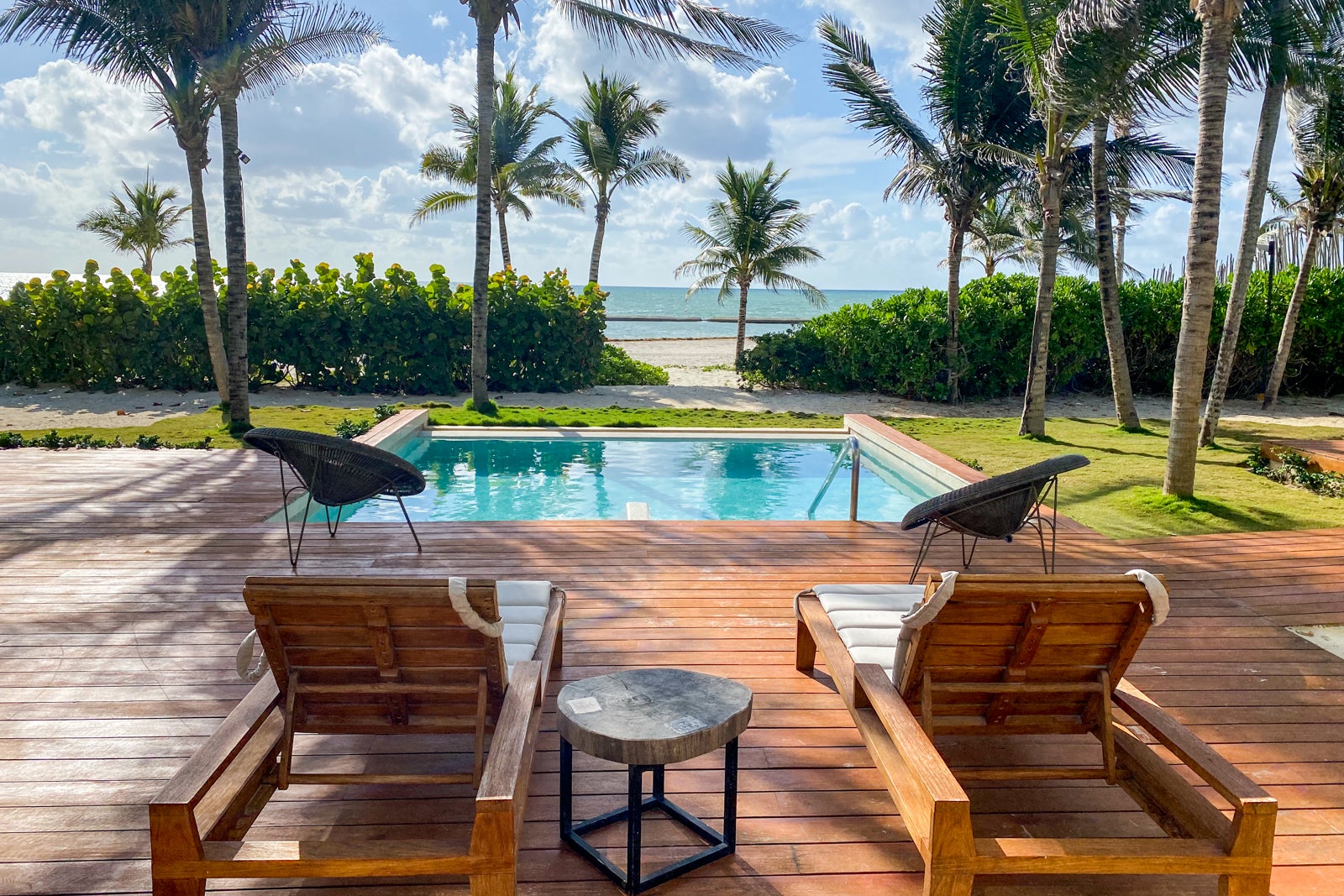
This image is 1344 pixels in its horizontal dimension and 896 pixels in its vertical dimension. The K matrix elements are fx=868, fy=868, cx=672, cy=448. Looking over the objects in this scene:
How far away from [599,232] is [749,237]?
4.68 m

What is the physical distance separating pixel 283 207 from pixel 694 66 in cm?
1442

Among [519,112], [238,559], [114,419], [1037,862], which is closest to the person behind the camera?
[1037,862]

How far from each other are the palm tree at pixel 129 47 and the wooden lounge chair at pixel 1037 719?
960cm

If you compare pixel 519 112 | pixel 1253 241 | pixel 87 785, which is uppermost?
pixel 519 112

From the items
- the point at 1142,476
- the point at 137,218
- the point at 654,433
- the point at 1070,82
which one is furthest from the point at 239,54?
the point at 137,218

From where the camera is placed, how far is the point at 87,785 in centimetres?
257

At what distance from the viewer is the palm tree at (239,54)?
8.74 metres

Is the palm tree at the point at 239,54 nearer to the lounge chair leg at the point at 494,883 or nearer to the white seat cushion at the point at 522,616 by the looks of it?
the white seat cushion at the point at 522,616

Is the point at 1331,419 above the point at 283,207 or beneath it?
beneath

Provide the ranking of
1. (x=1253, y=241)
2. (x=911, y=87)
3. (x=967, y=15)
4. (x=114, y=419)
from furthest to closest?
1. (x=911, y=87)
2. (x=967, y=15)
3. (x=114, y=419)
4. (x=1253, y=241)

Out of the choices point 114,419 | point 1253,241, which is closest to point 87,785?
point 114,419

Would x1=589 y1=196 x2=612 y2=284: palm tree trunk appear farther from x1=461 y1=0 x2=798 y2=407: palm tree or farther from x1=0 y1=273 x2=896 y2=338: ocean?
x1=0 y1=273 x2=896 y2=338: ocean

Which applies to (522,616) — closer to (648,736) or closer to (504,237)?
(648,736)

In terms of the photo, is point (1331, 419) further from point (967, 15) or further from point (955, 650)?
point (955, 650)
